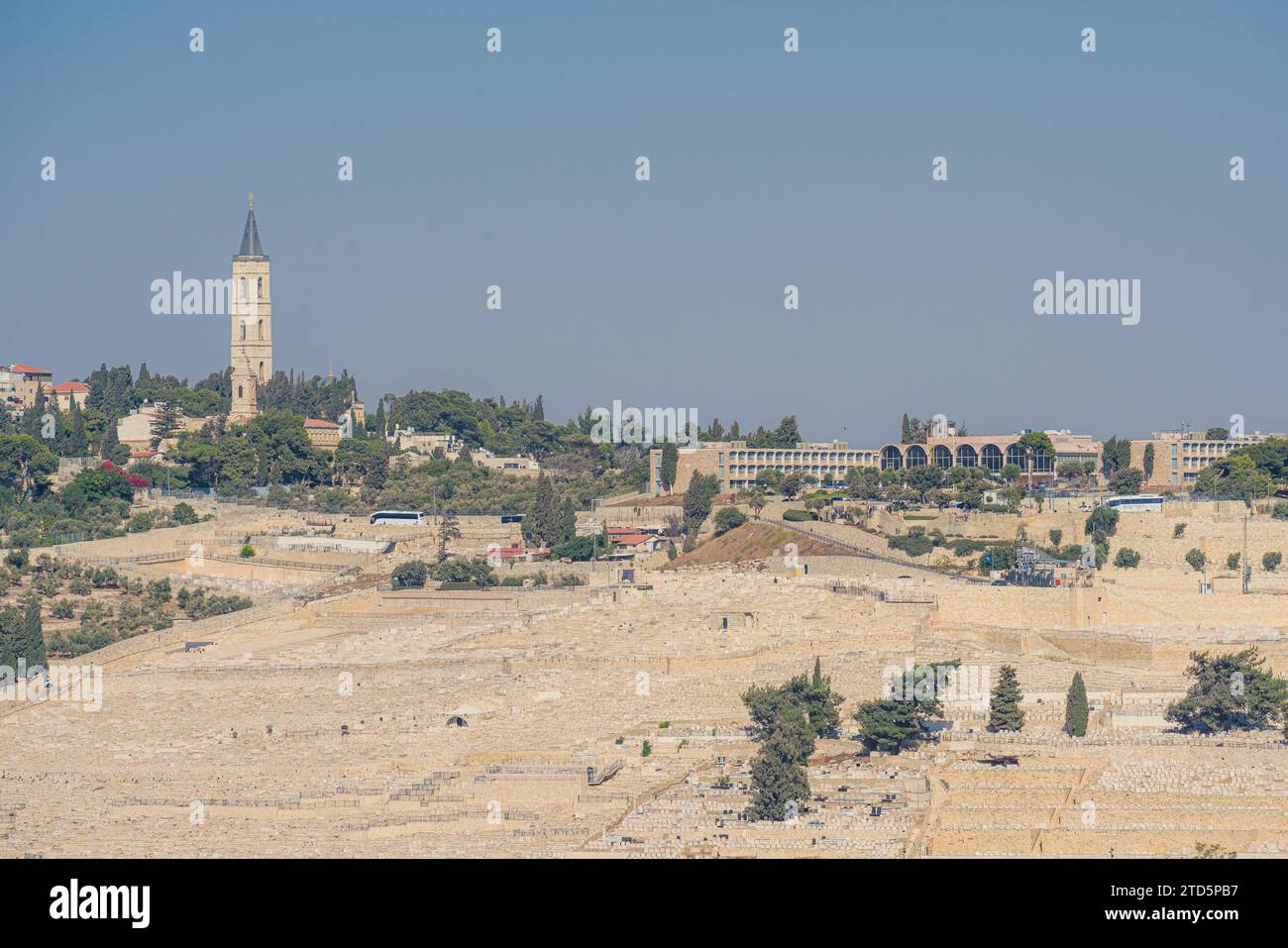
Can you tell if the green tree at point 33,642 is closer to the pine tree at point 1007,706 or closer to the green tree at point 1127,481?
the pine tree at point 1007,706

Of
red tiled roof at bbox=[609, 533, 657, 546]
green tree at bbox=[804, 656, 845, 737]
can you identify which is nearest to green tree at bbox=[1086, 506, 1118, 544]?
red tiled roof at bbox=[609, 533, 657, 546]

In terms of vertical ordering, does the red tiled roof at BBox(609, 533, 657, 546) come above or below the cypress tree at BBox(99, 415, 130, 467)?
below

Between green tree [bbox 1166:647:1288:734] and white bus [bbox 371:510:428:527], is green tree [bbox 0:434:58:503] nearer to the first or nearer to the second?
white bus [bbox 371:510:428:527]

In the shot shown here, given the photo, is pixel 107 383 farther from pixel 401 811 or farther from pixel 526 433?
pixel 401 811

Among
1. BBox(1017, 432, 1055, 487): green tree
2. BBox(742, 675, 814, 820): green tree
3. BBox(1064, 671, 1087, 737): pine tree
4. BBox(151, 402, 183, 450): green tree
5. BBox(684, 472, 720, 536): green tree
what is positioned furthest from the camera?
→ BBox(151, 402, 183, 450): green tree

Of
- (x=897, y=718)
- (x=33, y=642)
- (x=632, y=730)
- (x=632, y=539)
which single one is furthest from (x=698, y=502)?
(x=897, y=718)
